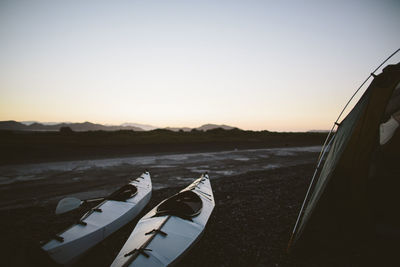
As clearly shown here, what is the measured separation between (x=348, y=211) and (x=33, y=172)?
14515 millimetres

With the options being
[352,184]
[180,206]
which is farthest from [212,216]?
[352,184]

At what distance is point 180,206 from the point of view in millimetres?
4902

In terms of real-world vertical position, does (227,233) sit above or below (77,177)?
below

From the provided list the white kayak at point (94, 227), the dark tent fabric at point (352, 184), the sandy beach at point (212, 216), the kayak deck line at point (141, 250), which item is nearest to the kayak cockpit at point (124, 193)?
the white kayak at point (94, 227)

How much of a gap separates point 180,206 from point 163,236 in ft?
4.13

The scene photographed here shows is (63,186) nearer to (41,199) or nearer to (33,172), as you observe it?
(41,199)

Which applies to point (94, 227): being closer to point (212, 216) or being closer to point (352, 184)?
point (212, 216)

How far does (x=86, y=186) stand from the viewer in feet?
29.1

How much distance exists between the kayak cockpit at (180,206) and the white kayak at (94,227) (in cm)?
104

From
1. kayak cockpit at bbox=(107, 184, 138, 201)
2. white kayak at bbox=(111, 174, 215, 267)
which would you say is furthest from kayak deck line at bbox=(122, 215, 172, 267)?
kayak cockpit at bbox=(107, 184, 138, 201)

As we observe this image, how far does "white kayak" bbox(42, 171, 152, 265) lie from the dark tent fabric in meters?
4.04

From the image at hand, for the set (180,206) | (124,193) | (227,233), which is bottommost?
(227,233)

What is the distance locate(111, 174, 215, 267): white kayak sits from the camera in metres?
3.12

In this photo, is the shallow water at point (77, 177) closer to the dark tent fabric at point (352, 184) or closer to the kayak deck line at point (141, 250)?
the kayak deck line at point (141, 250)
